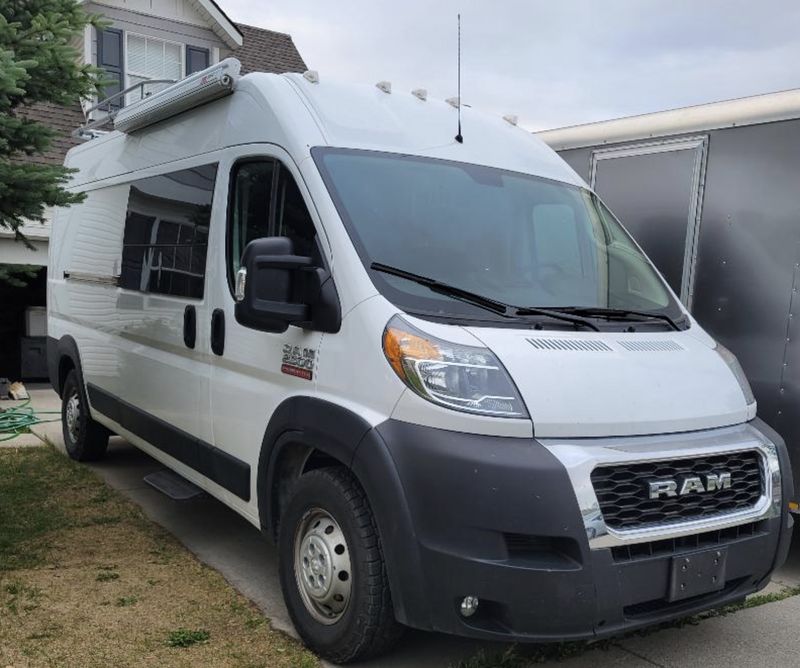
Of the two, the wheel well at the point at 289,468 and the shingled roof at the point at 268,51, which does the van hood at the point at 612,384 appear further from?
the shingled roof at the point at 268,51

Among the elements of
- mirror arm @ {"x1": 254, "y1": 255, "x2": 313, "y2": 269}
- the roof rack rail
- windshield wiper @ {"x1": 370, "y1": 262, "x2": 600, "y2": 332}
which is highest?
the roof rack rail

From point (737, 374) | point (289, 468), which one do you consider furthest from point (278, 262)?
point (737, 374)

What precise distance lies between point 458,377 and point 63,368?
5351 millimetres

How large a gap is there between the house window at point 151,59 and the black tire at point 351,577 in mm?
12201

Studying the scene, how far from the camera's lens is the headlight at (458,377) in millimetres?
2949

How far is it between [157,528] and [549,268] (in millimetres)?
3121

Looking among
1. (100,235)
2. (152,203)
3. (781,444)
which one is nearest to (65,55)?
(152,203)

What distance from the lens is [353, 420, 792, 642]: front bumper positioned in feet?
9.34

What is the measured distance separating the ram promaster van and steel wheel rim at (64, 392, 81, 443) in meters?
2.54

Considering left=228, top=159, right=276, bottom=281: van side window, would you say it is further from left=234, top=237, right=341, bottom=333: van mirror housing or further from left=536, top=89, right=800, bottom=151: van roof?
left=536, top=89, right=800, bottom=151: van roof

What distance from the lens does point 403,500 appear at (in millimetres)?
2928

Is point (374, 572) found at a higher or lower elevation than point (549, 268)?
lower

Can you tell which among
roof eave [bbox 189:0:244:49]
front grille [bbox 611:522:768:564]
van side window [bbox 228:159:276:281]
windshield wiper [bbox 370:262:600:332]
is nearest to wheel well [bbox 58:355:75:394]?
van side window [bbox 228:159:276:281]

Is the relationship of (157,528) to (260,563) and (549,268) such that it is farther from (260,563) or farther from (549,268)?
(549,268)
